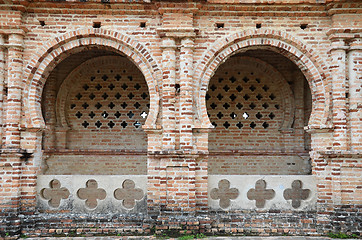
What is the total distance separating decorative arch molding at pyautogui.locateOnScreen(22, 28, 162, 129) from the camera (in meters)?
7.36

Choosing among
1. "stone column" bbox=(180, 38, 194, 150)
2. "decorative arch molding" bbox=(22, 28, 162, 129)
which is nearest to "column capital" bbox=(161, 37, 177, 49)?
"stone column" bbox=(180, 38, 194, 150)

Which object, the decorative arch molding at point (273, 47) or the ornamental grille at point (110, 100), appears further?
the ornamental grille at point (110, 100)

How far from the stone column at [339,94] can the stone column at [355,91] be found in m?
0.14

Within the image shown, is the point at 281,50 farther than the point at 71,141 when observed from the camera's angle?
No

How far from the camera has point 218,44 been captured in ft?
24.6

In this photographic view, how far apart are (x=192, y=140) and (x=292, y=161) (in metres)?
4.12

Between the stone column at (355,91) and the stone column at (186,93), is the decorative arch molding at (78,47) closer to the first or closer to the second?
the stone column at (186,93)

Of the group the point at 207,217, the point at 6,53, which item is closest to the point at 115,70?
the point at 6,53

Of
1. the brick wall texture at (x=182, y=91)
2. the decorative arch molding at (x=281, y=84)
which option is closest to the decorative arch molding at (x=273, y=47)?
the brick wall texture at (x=182, y=91)

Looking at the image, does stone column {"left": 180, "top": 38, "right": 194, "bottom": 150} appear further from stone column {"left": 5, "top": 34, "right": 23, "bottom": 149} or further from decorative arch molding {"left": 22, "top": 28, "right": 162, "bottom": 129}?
stone column {"left": 5, "top": 34, "right": 23, "bottom": 149}

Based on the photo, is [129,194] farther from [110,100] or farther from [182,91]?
[182,91]

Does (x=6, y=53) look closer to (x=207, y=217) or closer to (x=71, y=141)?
(x=71, y=141)

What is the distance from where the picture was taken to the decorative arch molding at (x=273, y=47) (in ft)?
24.2

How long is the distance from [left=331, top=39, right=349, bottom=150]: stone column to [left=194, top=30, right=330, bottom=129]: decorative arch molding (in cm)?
17
